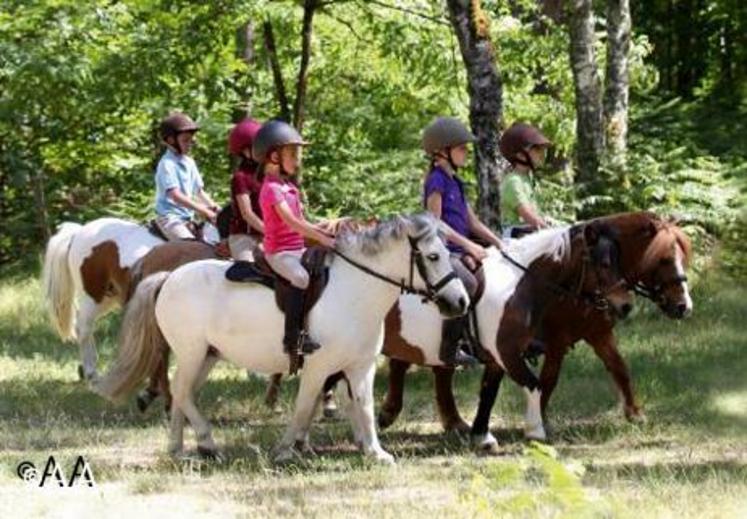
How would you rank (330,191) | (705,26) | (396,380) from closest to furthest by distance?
(396,380), (330,191), (705,26)

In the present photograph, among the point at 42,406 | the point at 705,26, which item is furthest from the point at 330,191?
the point at 705,26

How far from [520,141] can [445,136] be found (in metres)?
0.88

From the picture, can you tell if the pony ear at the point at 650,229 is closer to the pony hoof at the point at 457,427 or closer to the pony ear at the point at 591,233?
the pony ear at the point at 591,233

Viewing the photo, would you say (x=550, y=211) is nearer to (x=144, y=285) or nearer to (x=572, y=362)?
(x=572, y=362)

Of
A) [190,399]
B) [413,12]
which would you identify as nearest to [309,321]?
[190,399]

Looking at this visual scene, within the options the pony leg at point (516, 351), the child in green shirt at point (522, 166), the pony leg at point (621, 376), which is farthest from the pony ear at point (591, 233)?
the pony leg at point (621, 376)

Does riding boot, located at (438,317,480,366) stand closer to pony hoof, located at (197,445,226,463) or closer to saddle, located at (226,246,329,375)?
saddle, located at (226,246,329,375)


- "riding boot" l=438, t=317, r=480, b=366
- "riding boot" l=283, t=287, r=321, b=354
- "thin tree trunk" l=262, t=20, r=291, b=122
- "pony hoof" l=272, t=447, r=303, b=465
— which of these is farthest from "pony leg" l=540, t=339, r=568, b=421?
"thin tree trunk" l=262, t=20, r=291, b=122

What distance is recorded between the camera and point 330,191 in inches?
725

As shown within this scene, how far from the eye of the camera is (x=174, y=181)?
1126 cm

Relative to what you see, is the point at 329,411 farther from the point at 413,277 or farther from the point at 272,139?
the point at 272,139

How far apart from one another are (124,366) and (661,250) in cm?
376

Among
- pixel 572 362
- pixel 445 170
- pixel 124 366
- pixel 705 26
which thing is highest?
pixel 705 26

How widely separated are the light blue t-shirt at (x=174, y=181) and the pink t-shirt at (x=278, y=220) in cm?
285
